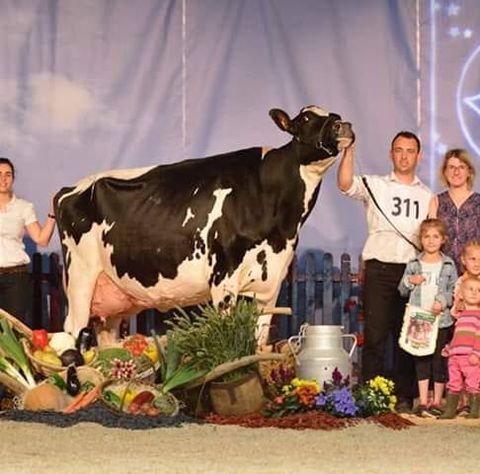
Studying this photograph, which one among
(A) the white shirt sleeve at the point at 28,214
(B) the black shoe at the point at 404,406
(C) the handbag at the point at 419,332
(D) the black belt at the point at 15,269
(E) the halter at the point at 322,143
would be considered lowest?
(B) the black shoe at the point at 404,406

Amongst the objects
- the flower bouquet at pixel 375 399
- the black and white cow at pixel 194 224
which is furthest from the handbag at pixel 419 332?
the black and white cow at pixel 194 224

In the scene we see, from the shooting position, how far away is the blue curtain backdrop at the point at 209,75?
341 inches

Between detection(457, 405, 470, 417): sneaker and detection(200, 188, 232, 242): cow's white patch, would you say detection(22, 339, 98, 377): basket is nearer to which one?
detection(200, 188, 232, 242): cow's white patch

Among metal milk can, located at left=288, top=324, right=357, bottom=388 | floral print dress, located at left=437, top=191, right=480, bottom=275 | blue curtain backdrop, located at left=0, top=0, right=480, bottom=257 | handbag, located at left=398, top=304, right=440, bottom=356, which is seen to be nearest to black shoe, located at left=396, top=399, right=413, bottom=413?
handbag, located at left=398, top=304, right=440, bottom=356

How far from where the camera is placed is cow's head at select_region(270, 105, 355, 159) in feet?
23.8

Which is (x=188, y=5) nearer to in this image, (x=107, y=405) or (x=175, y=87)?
(x=175, y=87)

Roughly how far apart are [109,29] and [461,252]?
9.83 ft

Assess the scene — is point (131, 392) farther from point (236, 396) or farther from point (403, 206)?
point (403, 206)

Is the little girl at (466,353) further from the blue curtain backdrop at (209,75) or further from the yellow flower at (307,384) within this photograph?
the blue curtain backdrop at (209,75)

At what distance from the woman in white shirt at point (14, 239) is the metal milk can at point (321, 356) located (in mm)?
2033

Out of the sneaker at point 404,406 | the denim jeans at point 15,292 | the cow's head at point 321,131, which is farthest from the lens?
the denim jeans at point 15,292

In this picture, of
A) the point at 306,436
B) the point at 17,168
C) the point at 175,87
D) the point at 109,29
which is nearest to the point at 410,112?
the point at 175,87

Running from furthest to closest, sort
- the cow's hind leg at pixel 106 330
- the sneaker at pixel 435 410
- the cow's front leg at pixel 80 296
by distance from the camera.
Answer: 1. the cow's hind leg at pixel 106 330
2. the cow's front leg at pixel 80 296
3. the sneaker at pixel 435 410

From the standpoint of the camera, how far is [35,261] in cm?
883
